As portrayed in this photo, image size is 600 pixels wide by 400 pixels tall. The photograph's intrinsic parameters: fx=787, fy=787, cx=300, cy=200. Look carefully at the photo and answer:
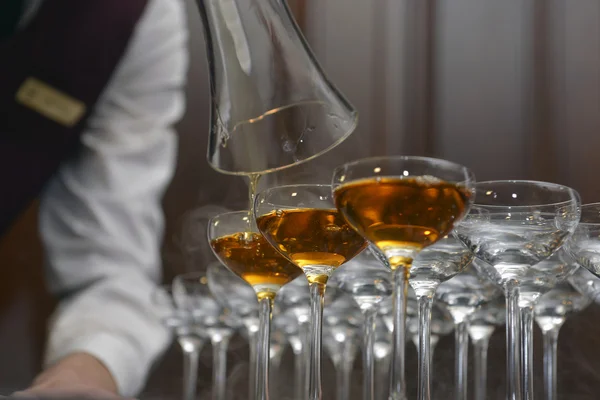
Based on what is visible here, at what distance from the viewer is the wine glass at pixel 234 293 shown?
4.71ft

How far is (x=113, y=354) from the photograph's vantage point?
1.28 m

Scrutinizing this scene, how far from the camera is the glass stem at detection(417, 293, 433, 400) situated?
0.79 metres

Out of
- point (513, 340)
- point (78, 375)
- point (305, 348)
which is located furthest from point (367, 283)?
point (305, 348)

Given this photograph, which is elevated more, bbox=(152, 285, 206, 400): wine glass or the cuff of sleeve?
the cuff of sleeve

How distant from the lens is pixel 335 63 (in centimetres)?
248

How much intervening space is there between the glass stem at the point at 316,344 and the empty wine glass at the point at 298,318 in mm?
388

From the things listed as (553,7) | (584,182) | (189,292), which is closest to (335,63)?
(553,7)

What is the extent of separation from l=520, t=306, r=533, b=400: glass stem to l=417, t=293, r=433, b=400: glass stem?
0.10 meters

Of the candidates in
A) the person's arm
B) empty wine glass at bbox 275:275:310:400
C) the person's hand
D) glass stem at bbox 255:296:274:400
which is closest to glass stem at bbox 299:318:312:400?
empty wine glass at bbox 275:275:310:400

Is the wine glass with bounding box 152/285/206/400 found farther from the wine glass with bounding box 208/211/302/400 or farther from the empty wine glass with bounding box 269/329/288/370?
the wine glass with bounding box 208/211/302/400

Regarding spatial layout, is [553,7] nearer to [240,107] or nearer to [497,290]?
[497,290]

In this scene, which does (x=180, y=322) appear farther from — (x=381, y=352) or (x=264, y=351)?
(x=264, y=351)

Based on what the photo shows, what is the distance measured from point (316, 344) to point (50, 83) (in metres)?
0.92

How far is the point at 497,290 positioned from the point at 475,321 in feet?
0.53
